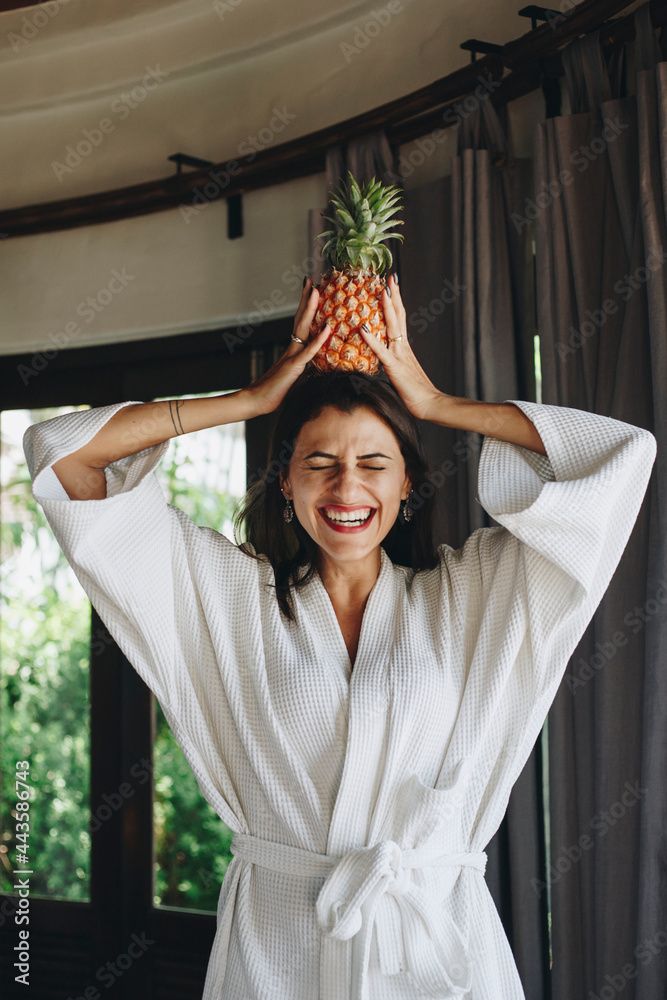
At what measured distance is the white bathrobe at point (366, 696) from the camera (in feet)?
4.79

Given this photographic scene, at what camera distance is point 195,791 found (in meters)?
2.91

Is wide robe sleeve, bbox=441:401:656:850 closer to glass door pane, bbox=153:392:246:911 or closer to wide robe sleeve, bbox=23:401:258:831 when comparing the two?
wide robe sleeve, bbox=23:401:258:831

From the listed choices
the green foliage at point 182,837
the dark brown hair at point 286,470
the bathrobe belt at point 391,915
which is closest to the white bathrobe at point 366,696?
the bathrobe belt at point 391,915

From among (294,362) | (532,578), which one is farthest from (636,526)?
(294,362)

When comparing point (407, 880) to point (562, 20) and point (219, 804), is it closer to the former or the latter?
point (219, 804)

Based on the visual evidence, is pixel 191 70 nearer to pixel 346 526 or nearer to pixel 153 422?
pixel 153 422

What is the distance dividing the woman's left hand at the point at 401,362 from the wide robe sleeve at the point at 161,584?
42cm

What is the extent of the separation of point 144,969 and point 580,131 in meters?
2.67

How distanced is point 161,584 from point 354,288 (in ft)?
2.06

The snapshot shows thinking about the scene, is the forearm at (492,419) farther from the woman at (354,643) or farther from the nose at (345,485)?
the nose at (345,485)

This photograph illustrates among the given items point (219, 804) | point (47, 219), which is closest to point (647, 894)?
point (219, 804)

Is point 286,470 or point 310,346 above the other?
point 310,346

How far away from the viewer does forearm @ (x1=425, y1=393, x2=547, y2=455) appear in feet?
5.20

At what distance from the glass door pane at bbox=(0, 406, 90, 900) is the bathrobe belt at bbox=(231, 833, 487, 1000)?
5.87ft
